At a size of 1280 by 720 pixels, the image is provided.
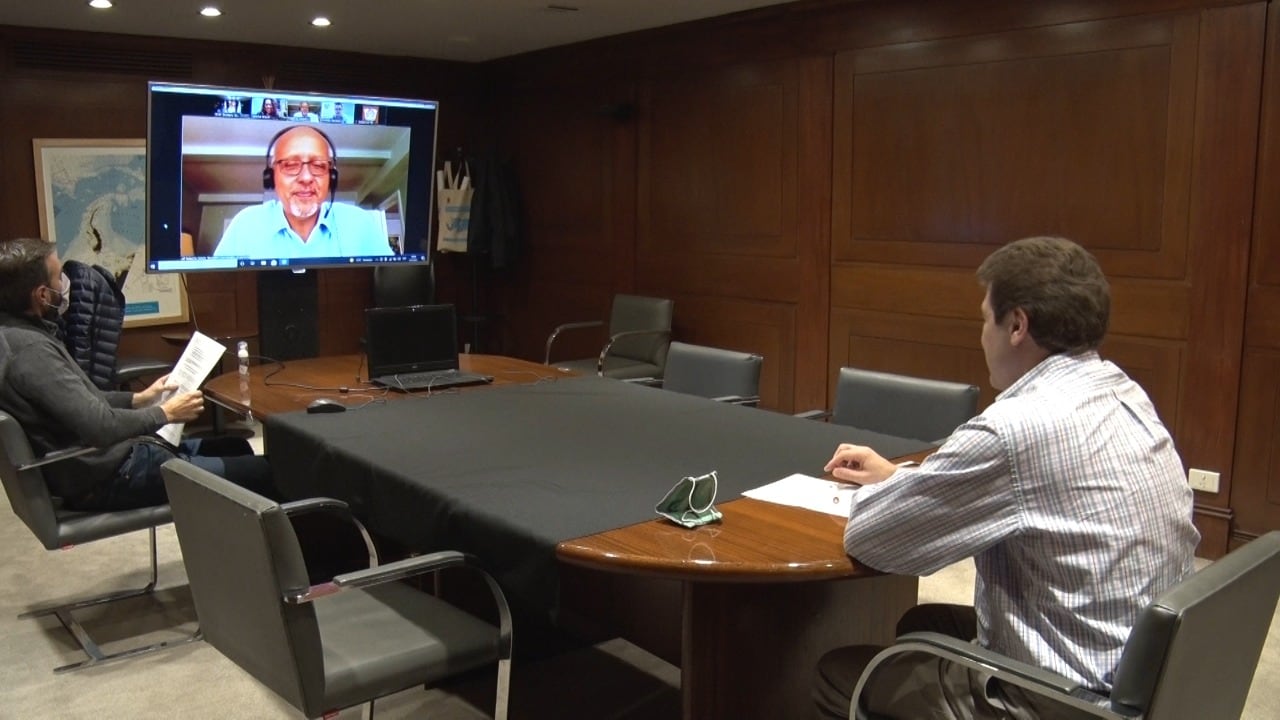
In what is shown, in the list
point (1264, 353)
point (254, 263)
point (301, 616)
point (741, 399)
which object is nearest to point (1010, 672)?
point (301, 616)

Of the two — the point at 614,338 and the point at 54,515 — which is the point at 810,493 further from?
the point at 614,338

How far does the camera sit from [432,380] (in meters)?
3.71

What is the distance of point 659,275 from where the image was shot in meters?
6.34

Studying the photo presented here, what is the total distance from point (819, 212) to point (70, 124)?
4226 mm

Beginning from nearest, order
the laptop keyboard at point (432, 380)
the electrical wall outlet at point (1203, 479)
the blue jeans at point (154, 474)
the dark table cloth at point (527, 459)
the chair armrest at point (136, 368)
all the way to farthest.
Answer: the dark table cloth at point (527, 459)
the blue jeans at point (154, 474)
the laptop keyboard at point (432, 380)
the electrical wall outlet at point (1203, 479)
the chair armrest at point (136, 368)

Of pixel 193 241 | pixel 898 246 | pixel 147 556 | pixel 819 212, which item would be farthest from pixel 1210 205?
pixel 147 556

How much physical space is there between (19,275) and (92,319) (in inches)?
22.6

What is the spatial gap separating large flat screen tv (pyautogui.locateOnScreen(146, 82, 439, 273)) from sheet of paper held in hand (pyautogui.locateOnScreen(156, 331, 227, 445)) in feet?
2.71

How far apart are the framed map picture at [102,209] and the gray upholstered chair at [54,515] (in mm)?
3185

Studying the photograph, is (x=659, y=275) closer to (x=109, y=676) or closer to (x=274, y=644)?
(x=109, y=676)

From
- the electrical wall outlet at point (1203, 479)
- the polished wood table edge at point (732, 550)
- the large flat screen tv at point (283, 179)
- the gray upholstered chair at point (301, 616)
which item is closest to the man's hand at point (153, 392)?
the large flat screen tv at point (283, 179)

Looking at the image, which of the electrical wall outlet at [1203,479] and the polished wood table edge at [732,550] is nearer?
the polished wood table edge at [732,550]

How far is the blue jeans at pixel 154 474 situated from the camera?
3.30 metres

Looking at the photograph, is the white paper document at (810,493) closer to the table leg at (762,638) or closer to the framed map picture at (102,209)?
the table leg at (762,638)
